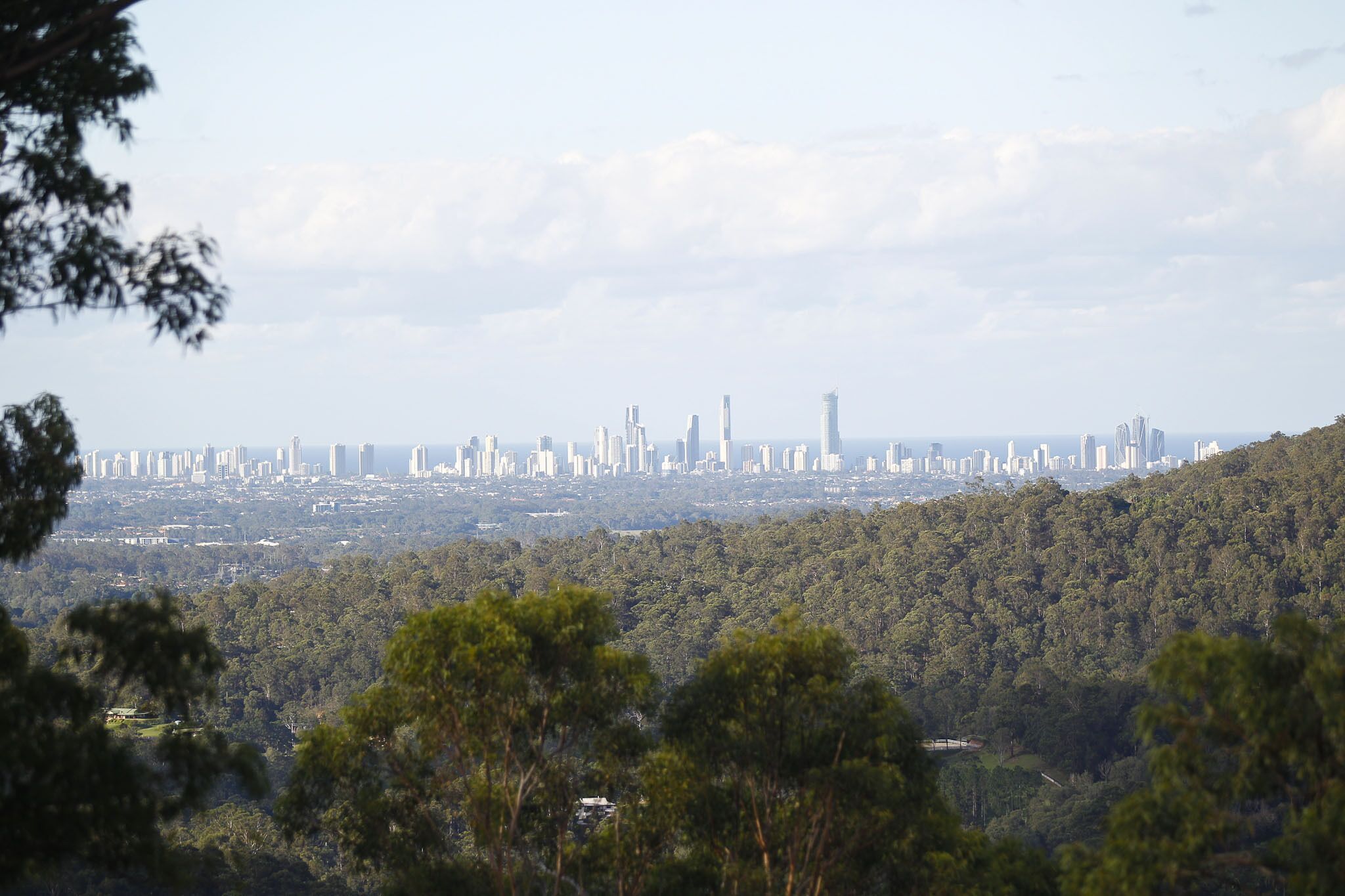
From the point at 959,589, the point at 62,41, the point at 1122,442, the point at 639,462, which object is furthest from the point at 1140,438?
the point at 62,41

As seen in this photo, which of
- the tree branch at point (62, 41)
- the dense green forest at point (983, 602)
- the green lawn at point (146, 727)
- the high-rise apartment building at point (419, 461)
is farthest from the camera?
the high-rise apartment building at point (419, 461)

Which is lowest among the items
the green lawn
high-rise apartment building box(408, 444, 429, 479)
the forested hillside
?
the green lawn

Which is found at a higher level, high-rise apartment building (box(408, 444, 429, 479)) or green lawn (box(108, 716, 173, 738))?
high-rise apartment building (box(408, 444, 429, 479))

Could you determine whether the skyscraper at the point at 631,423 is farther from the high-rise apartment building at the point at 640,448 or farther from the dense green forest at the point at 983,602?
the dense green forest at the point at 983,602

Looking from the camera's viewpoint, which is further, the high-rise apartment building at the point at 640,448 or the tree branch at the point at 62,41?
the high-rise apartment building at the point at 640,448

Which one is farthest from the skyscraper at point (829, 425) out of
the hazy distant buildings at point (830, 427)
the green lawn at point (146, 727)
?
the green lawn at point (146, 727)

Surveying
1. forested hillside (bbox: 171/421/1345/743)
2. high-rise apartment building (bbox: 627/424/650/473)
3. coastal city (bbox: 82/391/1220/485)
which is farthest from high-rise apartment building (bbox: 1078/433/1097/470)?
forested hillside (bbox: 171/421/1345/743)

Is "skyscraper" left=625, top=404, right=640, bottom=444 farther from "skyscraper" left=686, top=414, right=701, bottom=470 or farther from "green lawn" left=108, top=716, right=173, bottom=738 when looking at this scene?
"green lawn" left=108, top=716, right=173, bottom=738

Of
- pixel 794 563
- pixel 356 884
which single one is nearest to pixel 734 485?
pixel 794 563

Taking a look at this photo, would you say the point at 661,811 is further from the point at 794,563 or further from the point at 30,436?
the point at 794,563

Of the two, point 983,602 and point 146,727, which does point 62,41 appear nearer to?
point 146,727

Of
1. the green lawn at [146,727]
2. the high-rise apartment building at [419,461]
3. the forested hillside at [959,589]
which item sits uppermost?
the high-rise apartment building at [419,461]
